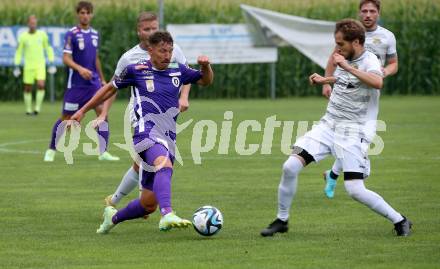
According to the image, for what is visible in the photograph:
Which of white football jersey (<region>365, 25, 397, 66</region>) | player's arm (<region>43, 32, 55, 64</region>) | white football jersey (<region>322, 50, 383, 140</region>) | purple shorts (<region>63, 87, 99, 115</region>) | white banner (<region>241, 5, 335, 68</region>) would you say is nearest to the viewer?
white football jersey (<region>322, 50, 383, 140</region>)

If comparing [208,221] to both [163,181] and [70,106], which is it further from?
[70,106]

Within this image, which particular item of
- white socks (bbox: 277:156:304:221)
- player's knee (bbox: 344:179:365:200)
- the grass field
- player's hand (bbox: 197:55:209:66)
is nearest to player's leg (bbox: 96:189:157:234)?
the grass field

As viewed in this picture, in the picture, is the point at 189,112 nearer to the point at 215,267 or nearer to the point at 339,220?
the point at 339,220

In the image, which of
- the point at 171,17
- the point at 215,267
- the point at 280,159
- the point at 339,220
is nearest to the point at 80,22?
the point at 280,159

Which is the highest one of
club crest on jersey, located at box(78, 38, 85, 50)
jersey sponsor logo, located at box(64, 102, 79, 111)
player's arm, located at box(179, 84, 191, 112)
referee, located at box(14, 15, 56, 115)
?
player's arm, located at box(179, 84, 191, 112)

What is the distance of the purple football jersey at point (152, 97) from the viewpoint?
1006 centimetres

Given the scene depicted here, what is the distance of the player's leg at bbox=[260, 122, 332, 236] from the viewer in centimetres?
985

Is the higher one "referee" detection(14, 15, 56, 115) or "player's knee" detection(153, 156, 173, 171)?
"player's knee" detection(153, 156, 173, 171)

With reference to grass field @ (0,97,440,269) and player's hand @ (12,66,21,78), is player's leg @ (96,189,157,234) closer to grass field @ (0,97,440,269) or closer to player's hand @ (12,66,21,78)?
grass field @ (0,97,440,269)

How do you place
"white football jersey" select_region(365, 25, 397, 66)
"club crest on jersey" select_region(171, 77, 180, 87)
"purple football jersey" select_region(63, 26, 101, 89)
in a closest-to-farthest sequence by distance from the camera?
"club crest on jersey" select_region(171, 77, 180, 87), "white football jersey" select_region(365, 25, 397, 66), "purple football jersey" select_region(63, 26, 101, 89)

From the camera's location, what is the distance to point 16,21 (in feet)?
117

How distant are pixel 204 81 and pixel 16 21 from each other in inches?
1028

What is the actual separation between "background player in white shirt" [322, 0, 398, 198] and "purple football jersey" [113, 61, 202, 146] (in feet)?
7.74

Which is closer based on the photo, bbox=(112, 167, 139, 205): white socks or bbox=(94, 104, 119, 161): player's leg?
bbox=(112, 167, 139, 205): white socks
